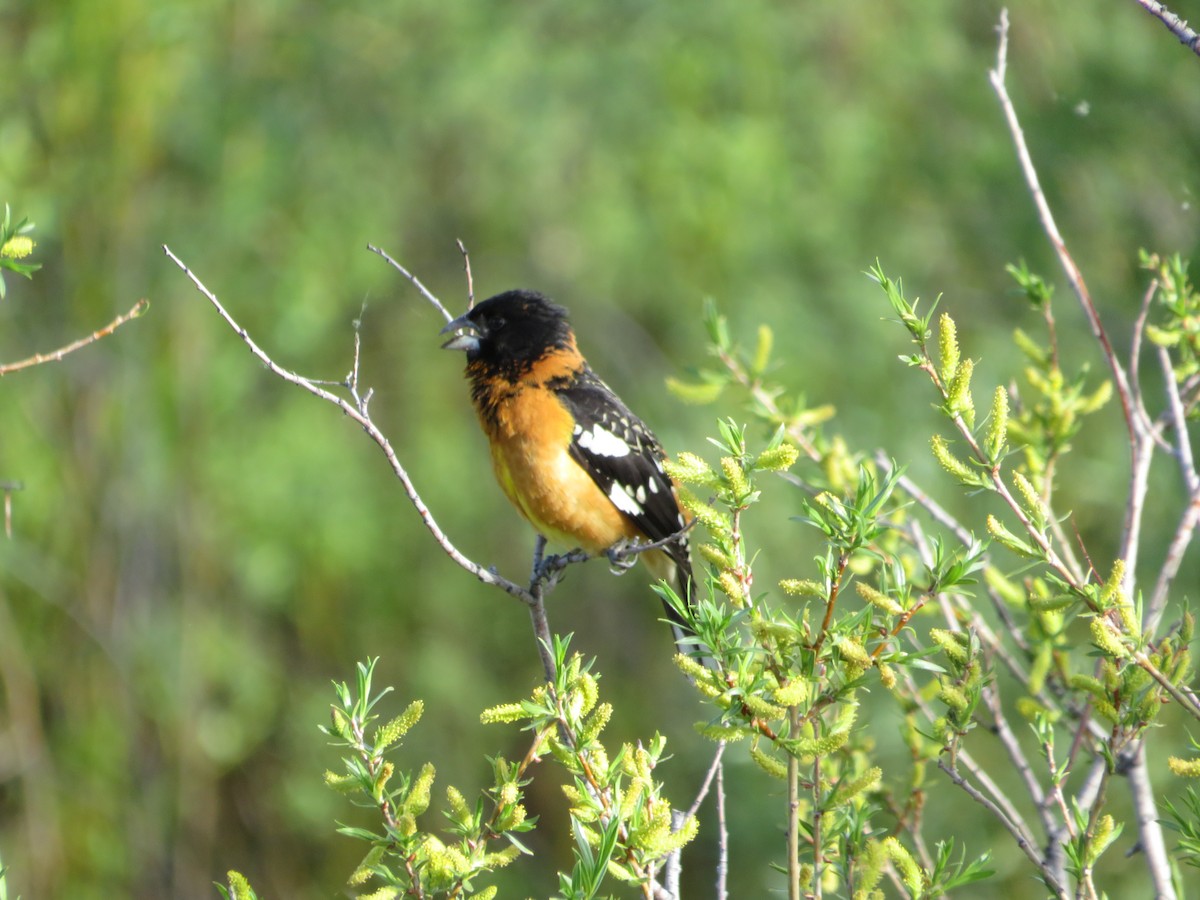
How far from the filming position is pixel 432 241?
8.96 m

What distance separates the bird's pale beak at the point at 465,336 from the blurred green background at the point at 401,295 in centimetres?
236

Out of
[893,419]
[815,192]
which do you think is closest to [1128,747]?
[893,419]

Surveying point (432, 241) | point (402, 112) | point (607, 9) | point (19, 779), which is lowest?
point (19, 779)

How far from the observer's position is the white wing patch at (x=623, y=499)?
4.27 metres

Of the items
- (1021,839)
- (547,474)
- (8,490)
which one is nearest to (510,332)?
(547,474)

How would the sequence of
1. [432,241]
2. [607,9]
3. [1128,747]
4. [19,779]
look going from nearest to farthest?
[1128,747] → [19,779] → [607,9] → [432,241]

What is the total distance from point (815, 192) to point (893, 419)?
5.98 ft

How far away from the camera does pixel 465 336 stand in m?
4.33

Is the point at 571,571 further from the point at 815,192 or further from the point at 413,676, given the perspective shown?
the point at 815,192

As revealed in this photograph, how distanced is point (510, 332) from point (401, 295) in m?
4.77

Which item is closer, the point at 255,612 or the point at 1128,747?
the point at 1128,747

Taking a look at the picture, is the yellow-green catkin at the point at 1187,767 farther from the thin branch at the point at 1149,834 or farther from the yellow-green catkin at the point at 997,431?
the yellow-green catkin at the point at 997,431

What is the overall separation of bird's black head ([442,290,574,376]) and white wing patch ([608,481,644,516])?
1.61 ft

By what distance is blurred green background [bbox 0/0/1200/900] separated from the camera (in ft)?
22.2
